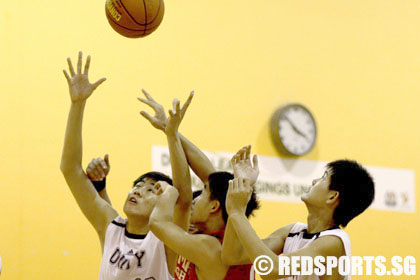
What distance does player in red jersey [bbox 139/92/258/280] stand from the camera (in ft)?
9.46

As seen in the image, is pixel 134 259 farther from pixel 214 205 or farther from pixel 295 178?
pixel 295 178

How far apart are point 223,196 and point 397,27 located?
481cm

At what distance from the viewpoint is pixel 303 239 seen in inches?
117

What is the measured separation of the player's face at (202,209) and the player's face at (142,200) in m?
0.30

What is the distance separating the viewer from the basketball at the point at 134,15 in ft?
12.0

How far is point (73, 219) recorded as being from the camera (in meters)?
5.19

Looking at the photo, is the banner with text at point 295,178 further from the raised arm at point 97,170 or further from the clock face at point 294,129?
the raised arm at point 97,170

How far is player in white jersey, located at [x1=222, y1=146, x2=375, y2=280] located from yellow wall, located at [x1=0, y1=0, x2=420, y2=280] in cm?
255

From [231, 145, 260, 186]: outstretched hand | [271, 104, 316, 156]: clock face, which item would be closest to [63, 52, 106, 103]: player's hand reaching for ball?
[231, 145, 260, 186]: outstretched hand

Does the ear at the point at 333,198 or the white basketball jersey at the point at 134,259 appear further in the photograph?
the white basketball jersey at the point at 134,259

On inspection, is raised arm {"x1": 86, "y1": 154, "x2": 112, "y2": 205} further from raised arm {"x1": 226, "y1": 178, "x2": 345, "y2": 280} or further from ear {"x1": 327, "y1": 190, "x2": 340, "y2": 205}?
ear {"x1": 327, "y1": 190, "x2": 340, "y2": 205}

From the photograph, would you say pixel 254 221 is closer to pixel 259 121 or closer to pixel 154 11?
pixel 259 121

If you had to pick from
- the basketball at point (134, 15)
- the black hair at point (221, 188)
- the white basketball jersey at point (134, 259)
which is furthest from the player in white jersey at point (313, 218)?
the basketball at point (134, 15)

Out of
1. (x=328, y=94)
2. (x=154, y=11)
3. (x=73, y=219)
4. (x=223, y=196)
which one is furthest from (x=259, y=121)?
(x=223, y=196)
